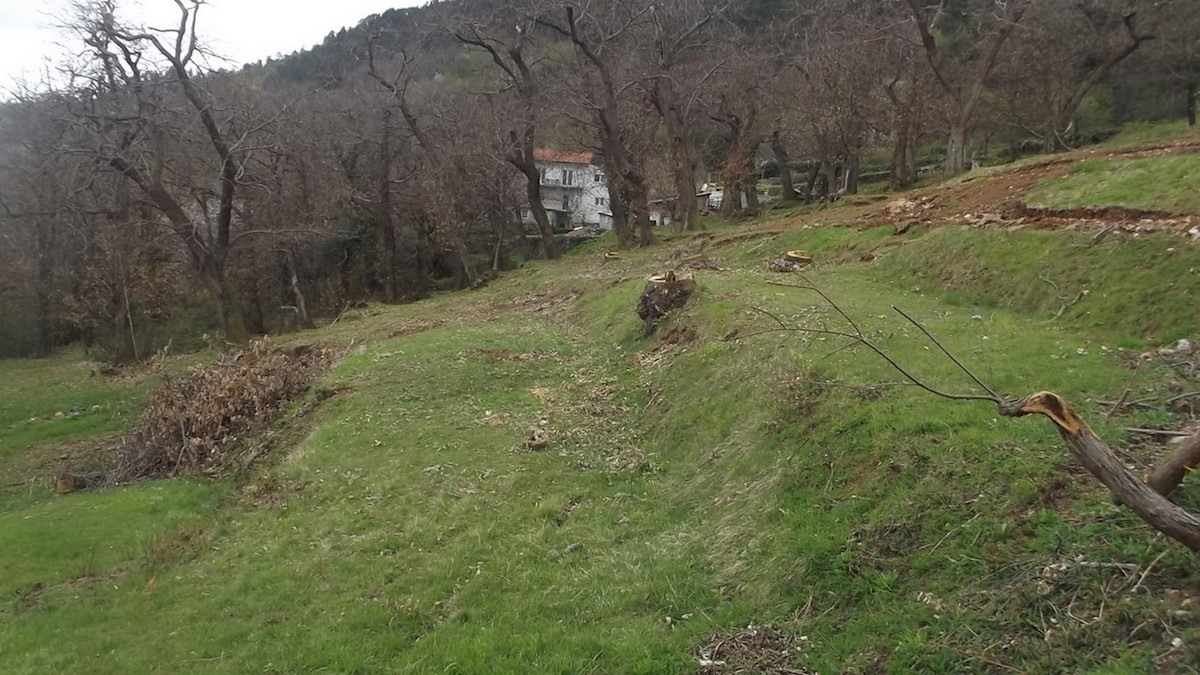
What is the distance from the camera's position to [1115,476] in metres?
4.22

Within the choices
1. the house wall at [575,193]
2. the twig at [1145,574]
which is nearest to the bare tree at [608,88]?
the twig at [1145,574]

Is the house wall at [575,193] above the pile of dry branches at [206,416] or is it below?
above

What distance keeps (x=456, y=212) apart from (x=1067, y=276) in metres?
30.9

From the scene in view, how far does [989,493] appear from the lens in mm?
5520

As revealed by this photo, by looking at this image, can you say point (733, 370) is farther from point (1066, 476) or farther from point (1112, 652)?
point (1112, 652)

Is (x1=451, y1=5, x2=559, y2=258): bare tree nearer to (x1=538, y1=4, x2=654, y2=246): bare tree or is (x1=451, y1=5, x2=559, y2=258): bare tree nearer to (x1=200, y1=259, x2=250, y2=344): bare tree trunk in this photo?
(x1=538, y1=4, x2=654, y2=246): bare tree

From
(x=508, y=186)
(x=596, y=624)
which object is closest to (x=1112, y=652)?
(x=596, y=624)

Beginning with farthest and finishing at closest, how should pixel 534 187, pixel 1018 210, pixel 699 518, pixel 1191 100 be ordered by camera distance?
pixel 534 187
pixel 1191 100
pixel 1018 210
pixel 699 518

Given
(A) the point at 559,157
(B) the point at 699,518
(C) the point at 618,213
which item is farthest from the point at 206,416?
(A) the point at 559,157

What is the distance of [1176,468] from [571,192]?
6473cm

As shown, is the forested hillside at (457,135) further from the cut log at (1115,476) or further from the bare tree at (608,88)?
the cut log at (1115,476)

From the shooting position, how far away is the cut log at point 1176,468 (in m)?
4.15

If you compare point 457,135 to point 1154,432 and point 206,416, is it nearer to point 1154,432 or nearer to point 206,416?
point 206,416

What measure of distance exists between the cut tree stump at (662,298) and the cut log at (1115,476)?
10456 mm
